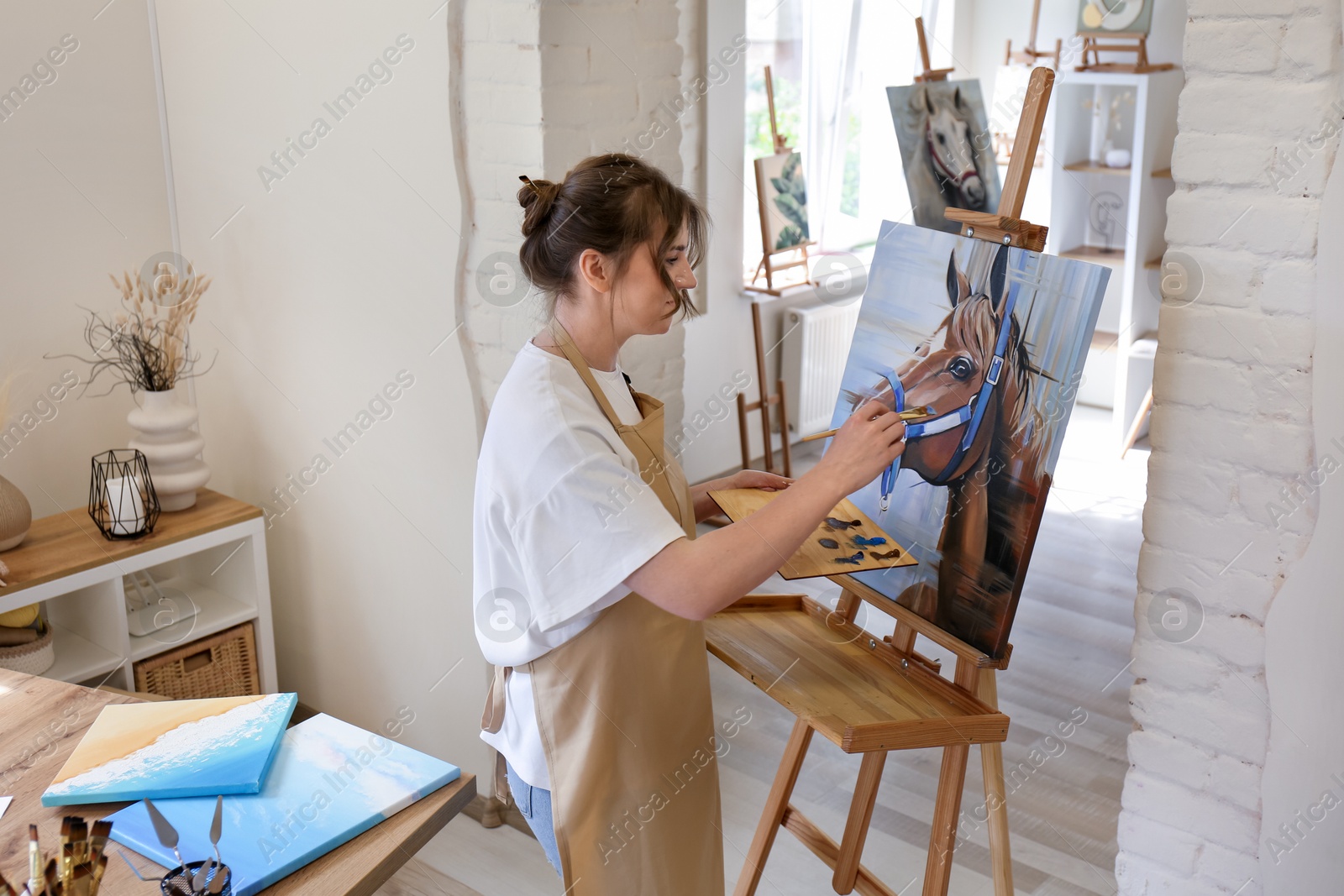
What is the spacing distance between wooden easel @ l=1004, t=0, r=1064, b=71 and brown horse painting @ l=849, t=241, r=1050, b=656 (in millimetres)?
4519

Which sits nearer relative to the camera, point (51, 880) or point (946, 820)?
point (51, 880)

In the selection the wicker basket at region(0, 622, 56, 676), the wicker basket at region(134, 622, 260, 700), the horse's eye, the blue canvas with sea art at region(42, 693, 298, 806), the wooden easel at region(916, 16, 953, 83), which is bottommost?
the wicker basket at region(134, 622, 260, 700)

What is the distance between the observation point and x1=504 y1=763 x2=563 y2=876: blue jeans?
5.24ft

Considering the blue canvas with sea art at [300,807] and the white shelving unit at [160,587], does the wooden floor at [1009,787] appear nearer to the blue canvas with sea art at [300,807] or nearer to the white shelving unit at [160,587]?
the white shelving unit at [160,587]

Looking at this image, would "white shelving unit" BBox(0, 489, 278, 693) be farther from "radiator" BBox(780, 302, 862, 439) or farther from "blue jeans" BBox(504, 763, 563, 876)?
"radiator" BBox(780, 302, 862, 439)

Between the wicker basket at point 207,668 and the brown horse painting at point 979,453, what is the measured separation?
1.83 meters

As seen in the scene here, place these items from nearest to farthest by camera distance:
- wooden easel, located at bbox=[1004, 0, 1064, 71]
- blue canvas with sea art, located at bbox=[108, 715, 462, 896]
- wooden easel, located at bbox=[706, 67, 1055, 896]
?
blue canvas with sea art, located at bbox=[108, 715, 462, 896] < wooden easel, located at bbox=[706, 67, 1055, 896] < wooden easel, located at bbox=[1004, 0, 1064, 71]

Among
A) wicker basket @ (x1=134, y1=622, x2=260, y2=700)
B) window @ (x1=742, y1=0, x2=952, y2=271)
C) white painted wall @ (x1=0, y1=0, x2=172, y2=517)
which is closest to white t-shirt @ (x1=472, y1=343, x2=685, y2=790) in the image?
wicker basket @ (x1=134, y1=622, x2=260, y2=700)

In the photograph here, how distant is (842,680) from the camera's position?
A: 1.77 m

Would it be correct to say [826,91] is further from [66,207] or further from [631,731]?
[631,731]

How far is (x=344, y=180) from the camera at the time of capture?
8.32 feet

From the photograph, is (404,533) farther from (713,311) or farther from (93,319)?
(713,311)

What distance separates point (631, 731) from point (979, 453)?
0.69 m

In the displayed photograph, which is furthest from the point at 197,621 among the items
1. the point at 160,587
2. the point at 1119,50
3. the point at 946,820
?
the point at 1119,50
